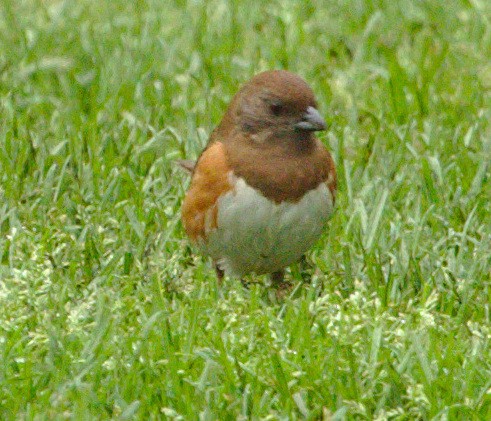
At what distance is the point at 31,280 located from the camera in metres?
5.39

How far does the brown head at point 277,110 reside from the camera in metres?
5.77

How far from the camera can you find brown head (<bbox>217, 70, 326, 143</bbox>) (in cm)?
577

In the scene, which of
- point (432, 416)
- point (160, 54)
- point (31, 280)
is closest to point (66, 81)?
point (160, 54)

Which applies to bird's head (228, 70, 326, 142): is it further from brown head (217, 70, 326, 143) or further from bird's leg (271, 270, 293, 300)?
bird's leg (271, 270, 293, 300)

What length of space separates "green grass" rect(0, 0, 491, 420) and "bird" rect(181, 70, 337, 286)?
0.17 m

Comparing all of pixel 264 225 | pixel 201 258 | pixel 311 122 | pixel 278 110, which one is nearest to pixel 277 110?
pixel 278 110

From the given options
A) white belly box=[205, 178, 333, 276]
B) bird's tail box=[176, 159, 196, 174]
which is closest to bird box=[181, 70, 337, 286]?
white belly box=[205, 178, 333, 276]

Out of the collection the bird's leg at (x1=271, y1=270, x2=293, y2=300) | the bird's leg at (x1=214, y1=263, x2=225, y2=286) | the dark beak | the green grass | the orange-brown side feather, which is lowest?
the bird's leg at (x1=271, y1=270, x2=293, y2=300)

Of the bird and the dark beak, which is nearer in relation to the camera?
the bird

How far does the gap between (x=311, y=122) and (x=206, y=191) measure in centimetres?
50

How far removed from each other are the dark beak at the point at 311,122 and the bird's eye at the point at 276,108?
95 mm

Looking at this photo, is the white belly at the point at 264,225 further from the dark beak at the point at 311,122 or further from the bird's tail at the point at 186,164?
the bird's tail at the point at 186,164

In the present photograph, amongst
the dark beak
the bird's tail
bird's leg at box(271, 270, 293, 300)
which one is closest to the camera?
the dark beak

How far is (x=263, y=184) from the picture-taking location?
A: 18.4 feet
